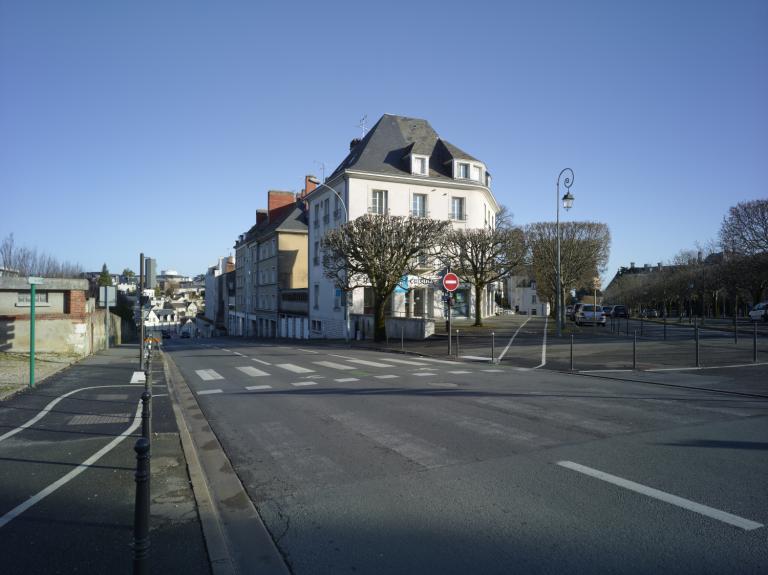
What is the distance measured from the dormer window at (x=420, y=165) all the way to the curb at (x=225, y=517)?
34.0 meters

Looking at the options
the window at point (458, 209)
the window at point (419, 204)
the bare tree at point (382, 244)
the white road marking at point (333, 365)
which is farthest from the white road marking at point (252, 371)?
the window at point (458, 209)

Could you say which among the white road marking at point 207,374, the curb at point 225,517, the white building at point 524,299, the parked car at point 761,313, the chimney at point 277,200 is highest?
the chimney at point 277,200

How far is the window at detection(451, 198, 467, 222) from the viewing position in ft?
134

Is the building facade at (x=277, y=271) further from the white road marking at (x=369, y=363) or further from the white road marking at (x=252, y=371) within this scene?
the white road marking at (x=252, y=371)

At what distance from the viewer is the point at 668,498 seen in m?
4.72

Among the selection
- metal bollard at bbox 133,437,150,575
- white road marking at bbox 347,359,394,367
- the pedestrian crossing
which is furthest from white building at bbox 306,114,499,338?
metal bollard at bbox 133,437,150,575

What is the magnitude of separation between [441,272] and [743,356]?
67.8ft

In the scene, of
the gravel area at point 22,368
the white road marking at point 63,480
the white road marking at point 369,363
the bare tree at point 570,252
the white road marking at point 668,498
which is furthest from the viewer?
the bare tree at point 570,252

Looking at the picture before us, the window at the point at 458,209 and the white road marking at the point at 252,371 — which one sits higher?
the window at the point at 458,209

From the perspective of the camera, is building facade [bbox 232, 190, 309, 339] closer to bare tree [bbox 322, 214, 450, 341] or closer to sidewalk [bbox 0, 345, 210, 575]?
bare tree [bbox 322, 214, 450, 341]

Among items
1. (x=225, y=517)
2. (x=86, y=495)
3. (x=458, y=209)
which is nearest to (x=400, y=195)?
(x=458, y=209)

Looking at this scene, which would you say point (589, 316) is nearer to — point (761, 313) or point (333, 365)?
point (761, 313)

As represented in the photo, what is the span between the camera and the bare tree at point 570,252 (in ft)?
148

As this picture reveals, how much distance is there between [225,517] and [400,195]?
1421 inches
